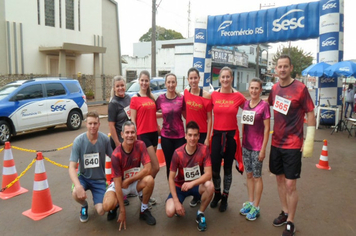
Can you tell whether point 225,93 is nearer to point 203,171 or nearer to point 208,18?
point 203,171

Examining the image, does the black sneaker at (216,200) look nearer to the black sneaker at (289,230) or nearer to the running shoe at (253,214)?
the running shoe at (253,214)

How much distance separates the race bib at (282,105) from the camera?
10.9 ft

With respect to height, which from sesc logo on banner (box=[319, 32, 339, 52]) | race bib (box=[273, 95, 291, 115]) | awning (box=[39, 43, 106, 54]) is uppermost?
awning (box=[39, 43, 106, 54])

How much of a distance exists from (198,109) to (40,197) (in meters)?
2.60

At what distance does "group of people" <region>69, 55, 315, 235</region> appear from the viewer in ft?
11.0

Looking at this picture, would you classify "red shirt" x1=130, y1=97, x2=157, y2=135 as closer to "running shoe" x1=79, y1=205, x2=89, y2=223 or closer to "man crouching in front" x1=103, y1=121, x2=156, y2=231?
"man crouching in front" x1=103, y1=121, x2=156, y2=231

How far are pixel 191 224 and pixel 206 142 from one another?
1.13 meters

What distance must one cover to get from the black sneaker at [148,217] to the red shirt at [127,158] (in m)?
0.59

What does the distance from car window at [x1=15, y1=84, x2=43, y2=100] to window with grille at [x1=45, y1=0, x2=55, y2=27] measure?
35.6 ft

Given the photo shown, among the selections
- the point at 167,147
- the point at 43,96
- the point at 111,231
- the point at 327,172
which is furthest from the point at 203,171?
the point at 43,96

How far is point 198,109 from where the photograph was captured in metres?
3.93

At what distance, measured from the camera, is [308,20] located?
11.6 metres

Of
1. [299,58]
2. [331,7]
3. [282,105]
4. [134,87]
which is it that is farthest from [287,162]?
[299,58]

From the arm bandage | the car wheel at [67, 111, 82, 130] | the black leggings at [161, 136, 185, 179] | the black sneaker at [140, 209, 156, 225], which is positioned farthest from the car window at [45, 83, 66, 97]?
the arm bandage
